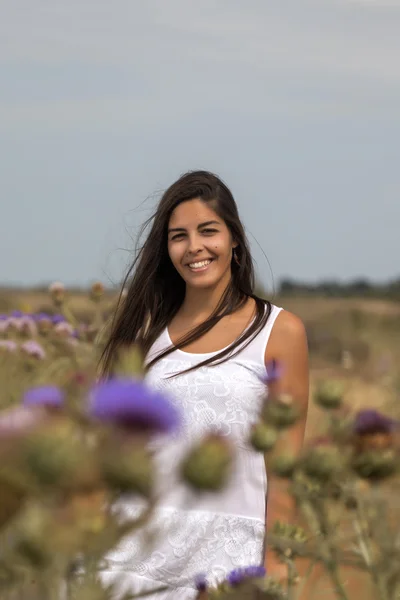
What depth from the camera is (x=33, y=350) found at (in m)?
5.66

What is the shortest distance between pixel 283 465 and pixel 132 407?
333mm

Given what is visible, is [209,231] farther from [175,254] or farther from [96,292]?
[96,292]

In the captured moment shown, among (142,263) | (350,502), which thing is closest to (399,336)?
(142,263)

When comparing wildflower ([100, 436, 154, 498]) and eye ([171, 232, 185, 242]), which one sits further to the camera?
eye ([171, 232, 185, 242])

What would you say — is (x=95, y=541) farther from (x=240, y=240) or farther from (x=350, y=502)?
(x=240, y=240)

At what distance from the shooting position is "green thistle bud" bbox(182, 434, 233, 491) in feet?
2.93

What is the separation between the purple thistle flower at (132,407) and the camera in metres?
0.91

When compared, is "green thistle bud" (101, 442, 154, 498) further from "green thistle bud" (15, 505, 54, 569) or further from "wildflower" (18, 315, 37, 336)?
"wildflower" (18, 315, 37, 336)

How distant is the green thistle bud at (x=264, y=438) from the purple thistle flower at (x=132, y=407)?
1.09 ft

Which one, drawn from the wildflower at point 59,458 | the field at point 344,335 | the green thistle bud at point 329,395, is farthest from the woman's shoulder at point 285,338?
the field at point 344,335

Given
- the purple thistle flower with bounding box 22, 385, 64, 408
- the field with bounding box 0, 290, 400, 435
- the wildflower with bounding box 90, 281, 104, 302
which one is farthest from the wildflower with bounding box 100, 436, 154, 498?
the field with bounding box 0, 290, 400, 435

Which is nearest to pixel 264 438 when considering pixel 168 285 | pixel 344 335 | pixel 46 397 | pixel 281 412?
pixel 281 412

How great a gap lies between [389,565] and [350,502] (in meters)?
0.24

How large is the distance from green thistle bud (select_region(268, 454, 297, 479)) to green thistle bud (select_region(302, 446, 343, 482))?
0.02m
